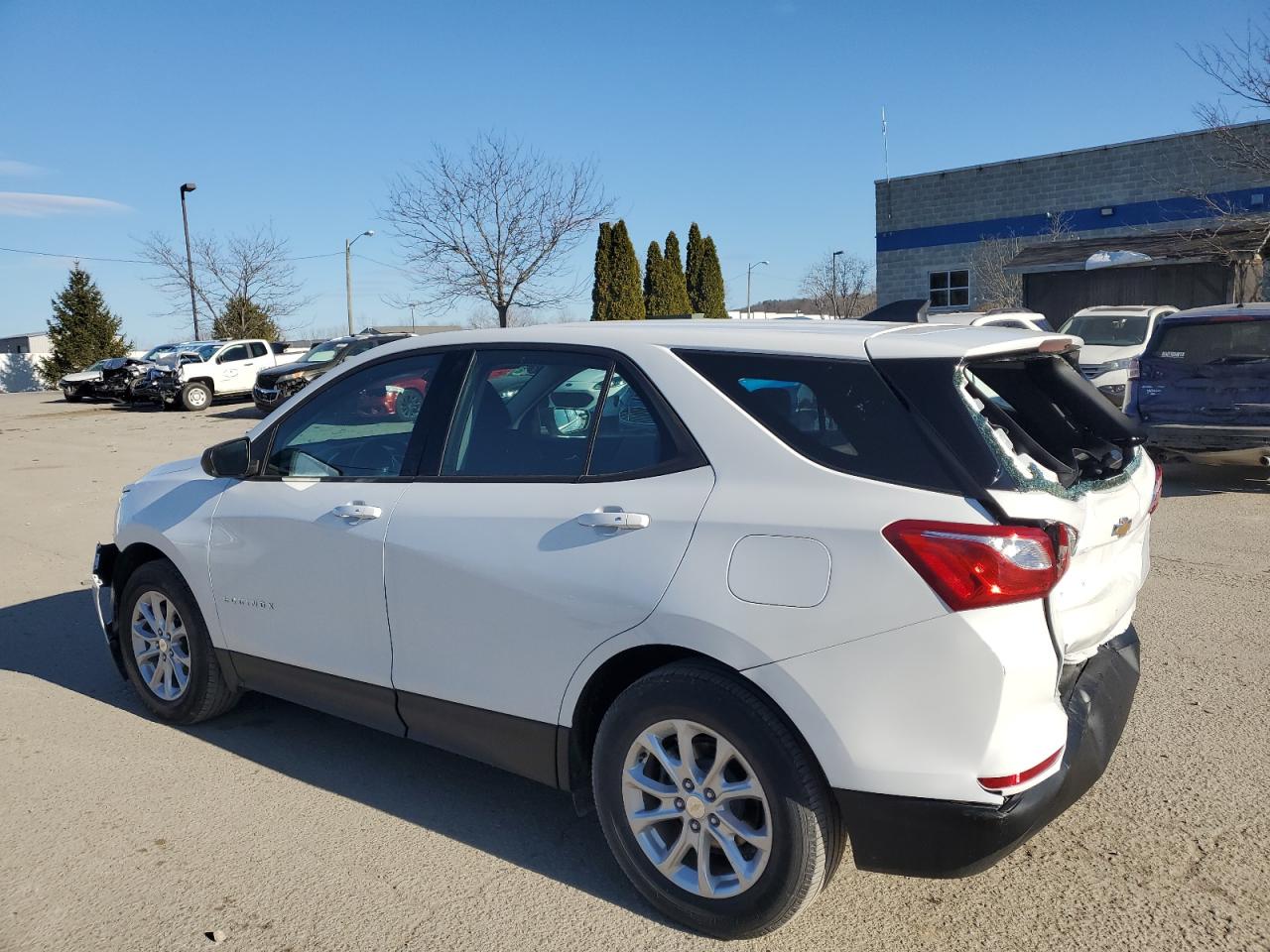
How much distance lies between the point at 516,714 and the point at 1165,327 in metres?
8.78

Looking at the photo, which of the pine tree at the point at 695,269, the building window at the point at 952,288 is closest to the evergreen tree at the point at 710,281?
the pine tree at the point at 695,269

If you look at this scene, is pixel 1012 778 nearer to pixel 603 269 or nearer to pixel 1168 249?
pixel 1168 249

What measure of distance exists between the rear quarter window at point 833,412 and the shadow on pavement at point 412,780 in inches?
59.2

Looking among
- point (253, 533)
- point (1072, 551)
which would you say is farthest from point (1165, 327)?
point (253, 533)

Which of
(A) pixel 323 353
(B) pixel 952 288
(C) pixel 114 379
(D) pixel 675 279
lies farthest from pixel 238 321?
(B) pixel 952 288

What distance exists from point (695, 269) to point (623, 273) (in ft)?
27.1

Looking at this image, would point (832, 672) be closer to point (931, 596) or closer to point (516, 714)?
point (931, 596)

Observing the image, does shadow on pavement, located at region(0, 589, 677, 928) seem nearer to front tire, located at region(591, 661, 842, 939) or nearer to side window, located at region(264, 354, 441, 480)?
front tire, located at region(591, 661, 842, 939)

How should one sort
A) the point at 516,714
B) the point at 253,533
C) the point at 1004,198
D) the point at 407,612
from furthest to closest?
the point at 1004,198 → the point at 253,533 → the point at 407,612 → the point at 516,714

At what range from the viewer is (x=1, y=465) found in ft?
54.3

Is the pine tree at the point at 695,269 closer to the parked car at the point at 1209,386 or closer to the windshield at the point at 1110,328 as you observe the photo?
the windshield at the point at 1110,328

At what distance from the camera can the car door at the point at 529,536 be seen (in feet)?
10.1

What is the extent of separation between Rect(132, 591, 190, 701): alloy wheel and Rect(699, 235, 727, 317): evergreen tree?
40881 millimetres

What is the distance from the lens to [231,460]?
14.3 feet
